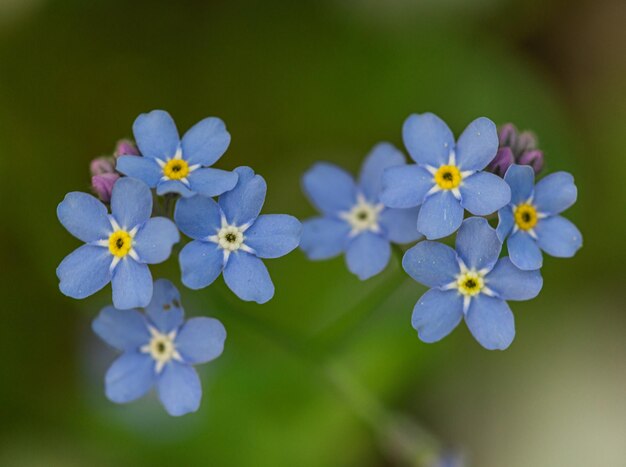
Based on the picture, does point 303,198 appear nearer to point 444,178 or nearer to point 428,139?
point 428,139

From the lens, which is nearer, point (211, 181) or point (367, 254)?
point (211, 181)

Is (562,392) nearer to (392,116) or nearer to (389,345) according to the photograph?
(389,345)

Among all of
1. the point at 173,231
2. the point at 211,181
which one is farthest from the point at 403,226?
the point at 173,231

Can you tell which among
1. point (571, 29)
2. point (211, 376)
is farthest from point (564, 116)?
point (211, 376)

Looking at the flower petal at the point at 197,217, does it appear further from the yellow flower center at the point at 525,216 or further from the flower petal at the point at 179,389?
the yellow flower center at the point at 525,216

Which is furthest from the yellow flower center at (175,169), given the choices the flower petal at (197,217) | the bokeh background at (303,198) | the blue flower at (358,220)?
the bokeh background at (303,198)

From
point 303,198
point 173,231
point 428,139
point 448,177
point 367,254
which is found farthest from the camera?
point 303,198

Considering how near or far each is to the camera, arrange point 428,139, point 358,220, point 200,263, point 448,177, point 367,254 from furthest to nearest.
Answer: point 358,220, point 367,254, point 428,139, point 448,177, point 200,263
